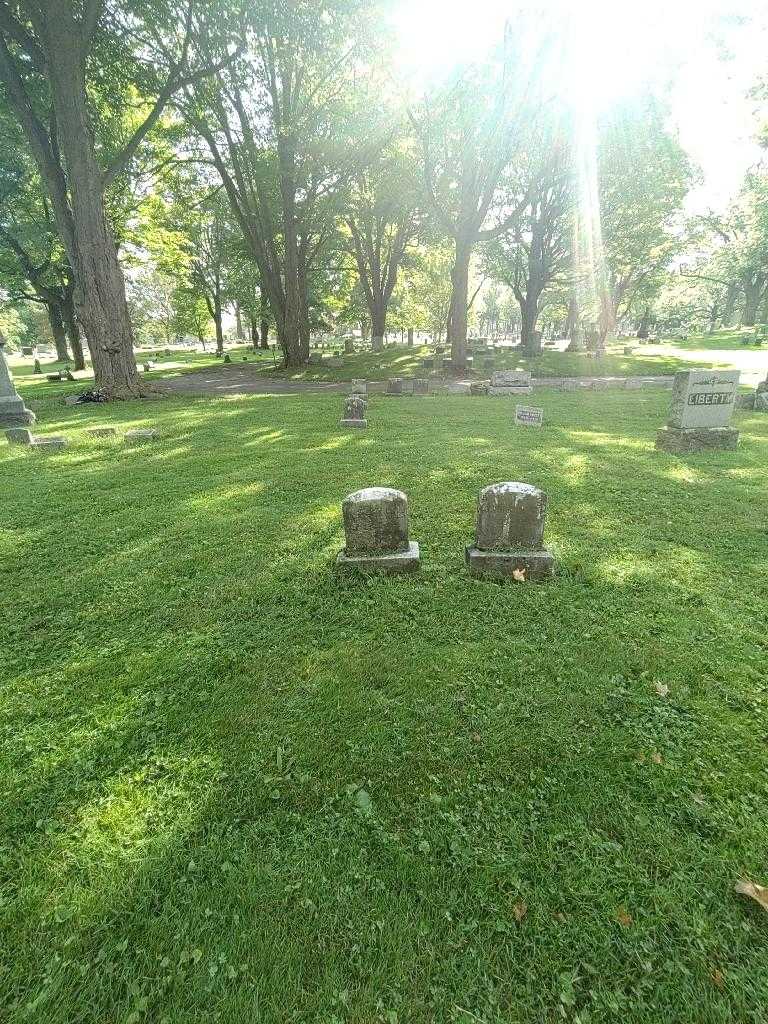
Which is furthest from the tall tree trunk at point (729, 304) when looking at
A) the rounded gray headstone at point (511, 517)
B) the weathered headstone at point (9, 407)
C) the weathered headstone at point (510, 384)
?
the weathered headstone at point (9, 407)

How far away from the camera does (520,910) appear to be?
6.04 feet

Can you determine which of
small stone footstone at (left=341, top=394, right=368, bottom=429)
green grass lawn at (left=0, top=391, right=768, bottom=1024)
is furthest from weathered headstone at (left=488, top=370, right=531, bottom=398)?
green grass lawn at (left=0, top=391, right=768, bottom=1024)

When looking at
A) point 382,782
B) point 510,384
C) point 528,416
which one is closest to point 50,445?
point 382,782

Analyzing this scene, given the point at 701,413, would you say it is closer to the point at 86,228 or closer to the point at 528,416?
the point at 528,416

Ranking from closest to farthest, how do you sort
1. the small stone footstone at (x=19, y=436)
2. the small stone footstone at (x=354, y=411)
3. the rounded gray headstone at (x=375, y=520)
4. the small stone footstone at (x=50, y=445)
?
1. the rounded gray headstone at (x=375, y=520)
2. the small stone footstone at (x=50, y=445)
3. the small stone footstone at (x=19, y=436)
4. the small stone footstone at (x=354, y=411)

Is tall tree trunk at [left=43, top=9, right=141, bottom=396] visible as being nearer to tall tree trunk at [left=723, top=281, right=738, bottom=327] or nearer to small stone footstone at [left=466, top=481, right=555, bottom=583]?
small stone footstone at [left=466, top=481, right=555, bottom=583]

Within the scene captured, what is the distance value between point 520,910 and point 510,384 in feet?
58.0

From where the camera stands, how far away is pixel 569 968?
1.67m

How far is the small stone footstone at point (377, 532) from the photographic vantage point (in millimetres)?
4246

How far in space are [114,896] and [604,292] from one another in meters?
36.2

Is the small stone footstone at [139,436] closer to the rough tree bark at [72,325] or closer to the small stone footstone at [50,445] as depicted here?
the small stone footstone at [50,445]

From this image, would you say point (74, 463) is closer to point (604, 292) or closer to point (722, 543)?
point (722, 543)

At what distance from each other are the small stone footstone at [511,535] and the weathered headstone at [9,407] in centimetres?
1337

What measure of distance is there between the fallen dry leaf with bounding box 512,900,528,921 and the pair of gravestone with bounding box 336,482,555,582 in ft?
8.49
